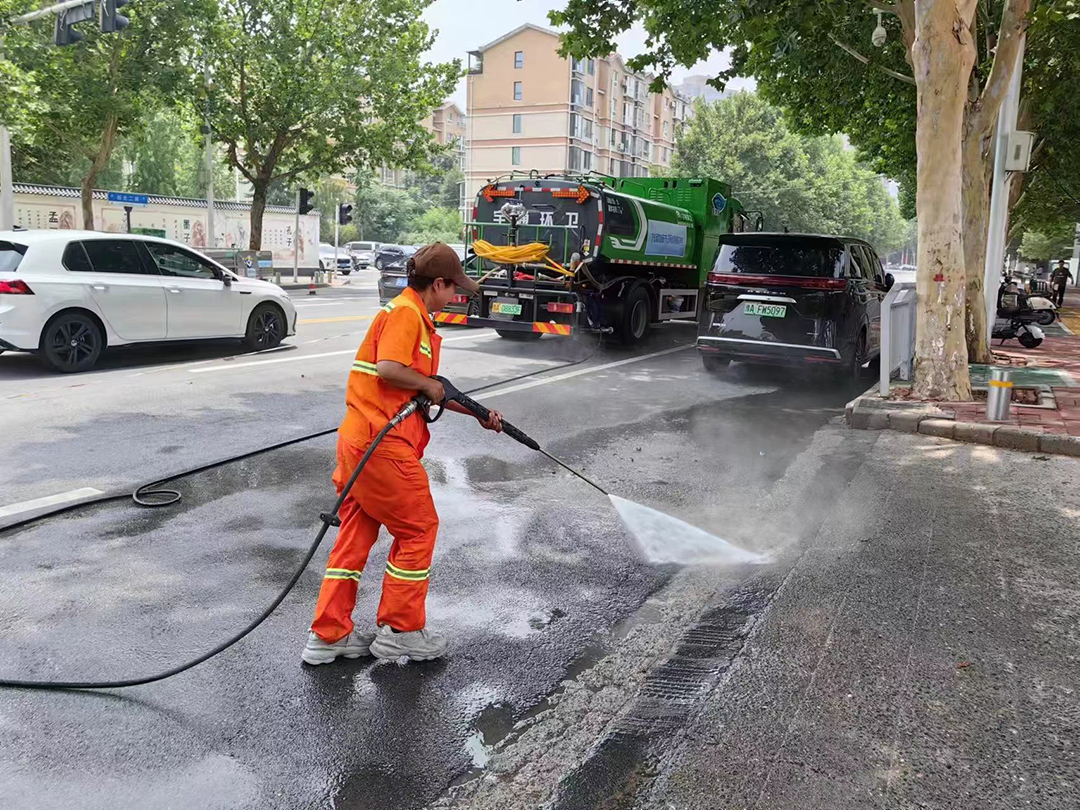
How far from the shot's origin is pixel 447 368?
1120 centimetres

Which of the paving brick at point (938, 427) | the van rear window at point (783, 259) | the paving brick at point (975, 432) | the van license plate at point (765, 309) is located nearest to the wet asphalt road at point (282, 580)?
the paving brick at point (938, 427)

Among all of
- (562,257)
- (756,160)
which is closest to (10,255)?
(562,257)

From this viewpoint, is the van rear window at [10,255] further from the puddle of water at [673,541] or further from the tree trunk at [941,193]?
the tree trunk at [941,193]

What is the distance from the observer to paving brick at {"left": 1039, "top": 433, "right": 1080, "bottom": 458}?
278 inches

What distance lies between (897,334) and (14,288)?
9.67m

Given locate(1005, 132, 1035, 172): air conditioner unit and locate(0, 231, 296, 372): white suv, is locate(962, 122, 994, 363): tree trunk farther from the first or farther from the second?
locate(0, 231, 296, 372): white suv

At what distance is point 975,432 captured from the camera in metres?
7.57

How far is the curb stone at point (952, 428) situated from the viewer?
7164mm

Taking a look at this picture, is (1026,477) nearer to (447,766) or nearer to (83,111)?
(447,766)

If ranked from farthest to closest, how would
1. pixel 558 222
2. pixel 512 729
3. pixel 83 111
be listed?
pixel 83 111 → pixel 558 222 → pixel 512 729

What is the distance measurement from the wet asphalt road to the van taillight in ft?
3.25

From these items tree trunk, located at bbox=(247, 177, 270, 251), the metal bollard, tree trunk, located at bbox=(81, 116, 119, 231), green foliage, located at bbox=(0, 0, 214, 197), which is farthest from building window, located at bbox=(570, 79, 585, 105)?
the metal bollard

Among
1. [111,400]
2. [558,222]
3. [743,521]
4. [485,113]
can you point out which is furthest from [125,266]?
[485,113]

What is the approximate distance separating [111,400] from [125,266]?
2572 mm
